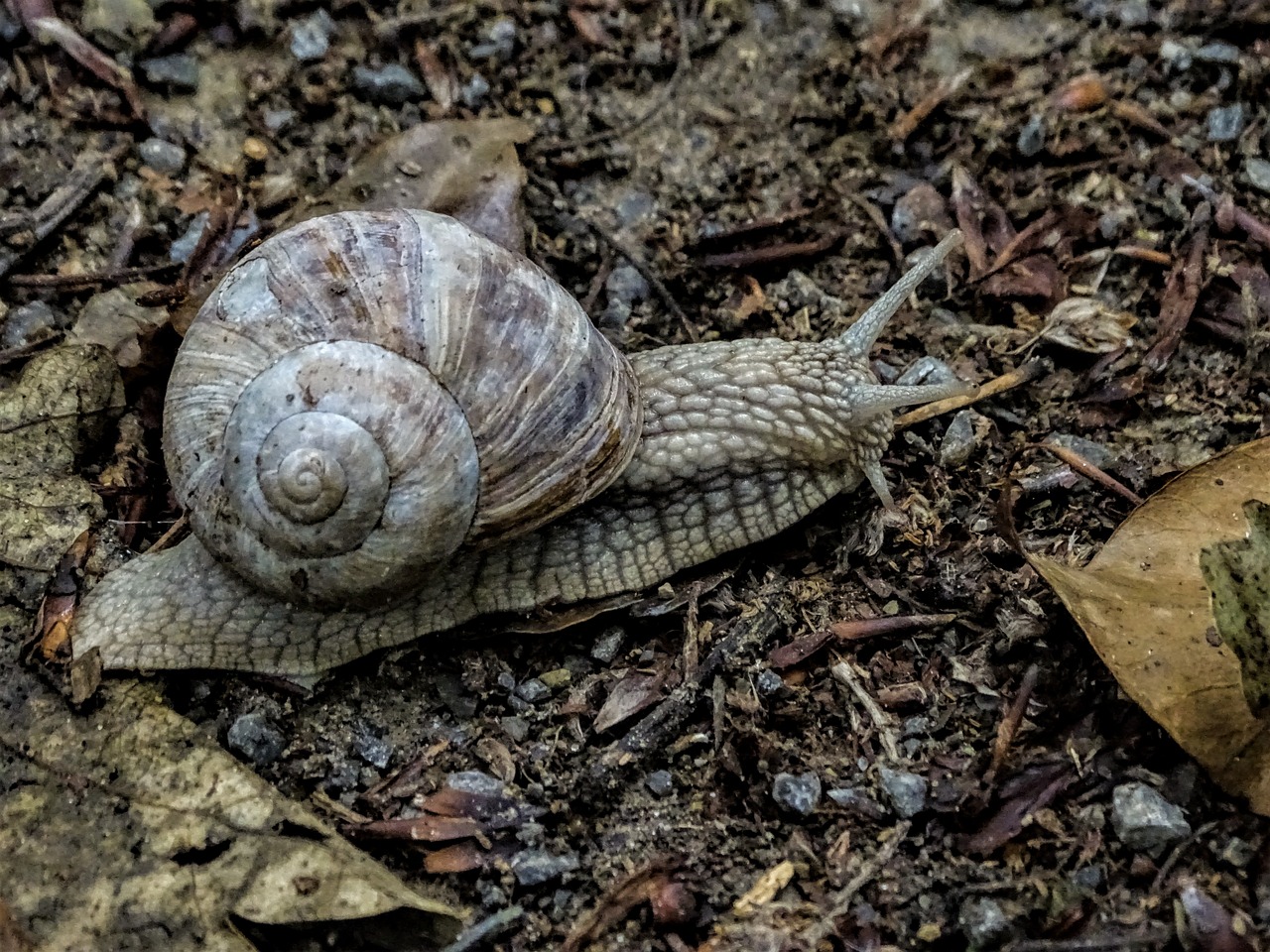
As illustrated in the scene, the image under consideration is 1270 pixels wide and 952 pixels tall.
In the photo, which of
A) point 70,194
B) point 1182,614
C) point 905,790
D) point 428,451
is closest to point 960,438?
point 1182,614

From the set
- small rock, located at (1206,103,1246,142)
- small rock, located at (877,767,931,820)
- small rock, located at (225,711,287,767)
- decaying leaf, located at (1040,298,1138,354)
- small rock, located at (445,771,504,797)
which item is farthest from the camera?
small rock, located at (1206,103,1246,142)

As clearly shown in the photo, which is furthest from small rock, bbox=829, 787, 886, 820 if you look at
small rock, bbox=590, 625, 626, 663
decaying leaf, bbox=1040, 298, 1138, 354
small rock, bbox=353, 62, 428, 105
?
small rock, bbox=353, 62, 428, 105

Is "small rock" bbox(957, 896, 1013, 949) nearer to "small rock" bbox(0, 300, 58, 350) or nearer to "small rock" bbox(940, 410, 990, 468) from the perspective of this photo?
"small rock" bbox(940, 410, 990, 468)

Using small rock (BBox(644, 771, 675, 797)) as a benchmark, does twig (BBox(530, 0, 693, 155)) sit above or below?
above

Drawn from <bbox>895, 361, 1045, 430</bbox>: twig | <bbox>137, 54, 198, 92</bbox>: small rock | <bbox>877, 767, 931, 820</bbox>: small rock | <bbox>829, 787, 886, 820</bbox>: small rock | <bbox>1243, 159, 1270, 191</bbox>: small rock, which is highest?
<bbox>137, 54, 198, 92</bbox>: small rock

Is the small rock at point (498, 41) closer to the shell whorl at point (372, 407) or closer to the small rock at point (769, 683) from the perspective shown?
the shell whorl at point (372, 407)

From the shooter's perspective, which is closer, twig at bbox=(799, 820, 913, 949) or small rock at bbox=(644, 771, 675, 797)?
twig at bbox=(799, 820, 913, 949)

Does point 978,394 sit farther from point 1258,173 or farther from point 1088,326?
point 1258,173
